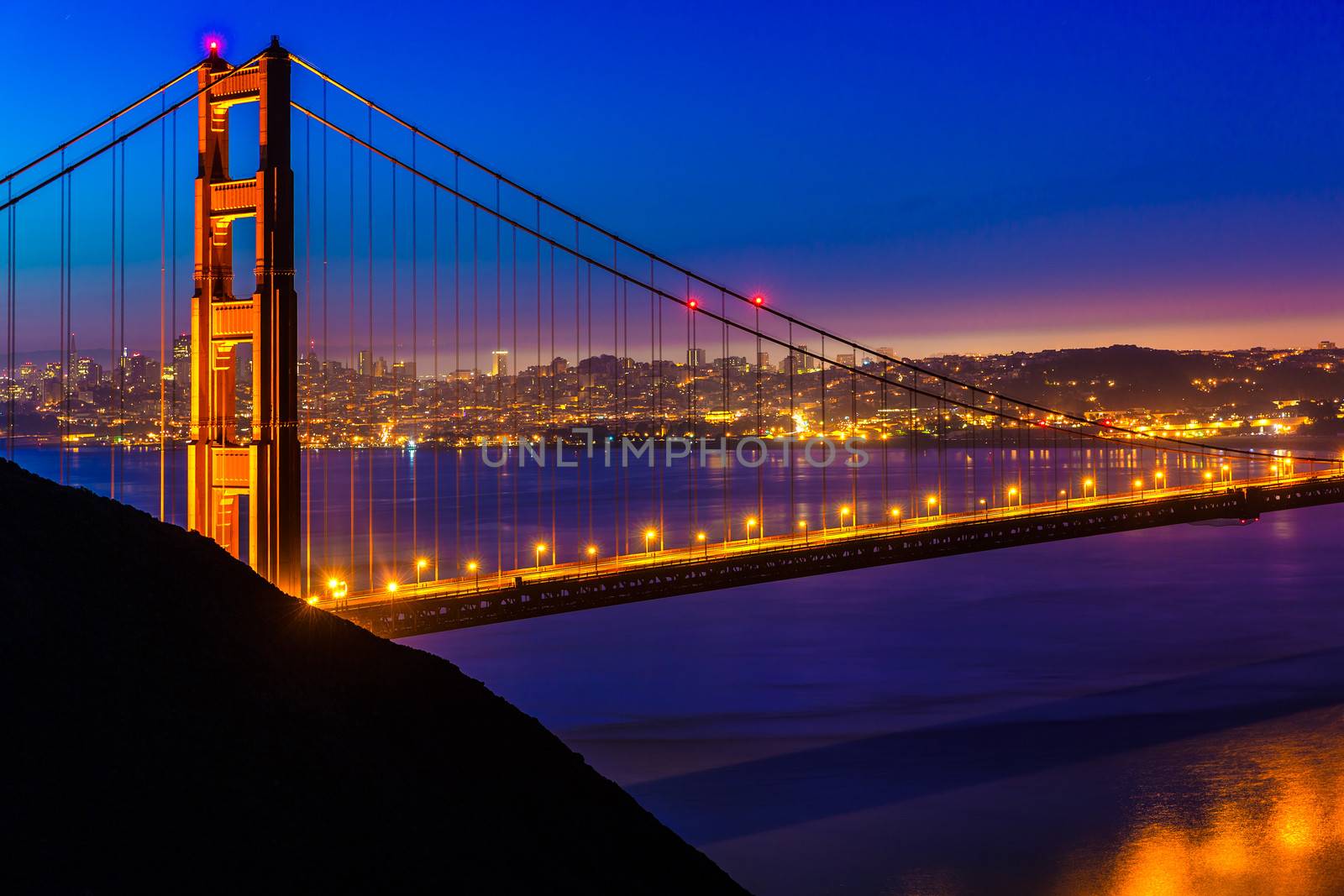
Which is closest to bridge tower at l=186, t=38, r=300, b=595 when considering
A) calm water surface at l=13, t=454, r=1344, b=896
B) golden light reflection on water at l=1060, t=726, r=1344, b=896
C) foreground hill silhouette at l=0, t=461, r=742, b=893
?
foreground hill silhouette at l=0, t=461, r=742, b=893

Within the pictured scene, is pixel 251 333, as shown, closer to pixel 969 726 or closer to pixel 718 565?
pixel 718 565

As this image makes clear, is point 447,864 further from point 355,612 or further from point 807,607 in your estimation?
point 807,607

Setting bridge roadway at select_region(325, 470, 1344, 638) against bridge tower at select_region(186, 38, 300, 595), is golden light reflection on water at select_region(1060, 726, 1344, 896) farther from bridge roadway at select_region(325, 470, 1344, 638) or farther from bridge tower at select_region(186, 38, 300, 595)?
bridge tower at select_region(186, 38, 300, 595)

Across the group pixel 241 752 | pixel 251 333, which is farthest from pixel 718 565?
pixel 241 752

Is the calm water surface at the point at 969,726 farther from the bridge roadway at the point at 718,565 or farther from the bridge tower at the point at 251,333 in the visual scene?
the bridge tower at the point at 251,333

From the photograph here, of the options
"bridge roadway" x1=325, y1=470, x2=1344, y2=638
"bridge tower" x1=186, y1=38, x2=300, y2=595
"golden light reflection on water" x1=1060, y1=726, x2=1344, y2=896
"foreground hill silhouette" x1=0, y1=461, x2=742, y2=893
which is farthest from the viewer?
"bridge roadway" x1=325, y1=470, x2=1344, y2=638

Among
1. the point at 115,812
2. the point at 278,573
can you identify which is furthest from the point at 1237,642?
the point at 115,812
